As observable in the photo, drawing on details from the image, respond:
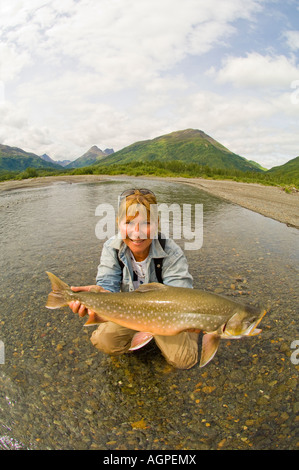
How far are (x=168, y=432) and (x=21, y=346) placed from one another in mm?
2621

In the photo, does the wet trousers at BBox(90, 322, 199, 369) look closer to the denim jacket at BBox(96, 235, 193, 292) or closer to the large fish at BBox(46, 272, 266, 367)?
the large fish at BBox(46, 272, 266, 367)

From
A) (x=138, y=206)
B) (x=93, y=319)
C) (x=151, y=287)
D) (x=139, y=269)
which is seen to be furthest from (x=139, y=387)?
(x=138, y=206)

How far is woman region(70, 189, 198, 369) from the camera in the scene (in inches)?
145

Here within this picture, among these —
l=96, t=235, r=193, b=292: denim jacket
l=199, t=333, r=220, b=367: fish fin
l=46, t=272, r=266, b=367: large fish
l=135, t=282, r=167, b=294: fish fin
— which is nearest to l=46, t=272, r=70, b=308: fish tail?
l=46, t=272, r=266, b=367: large fish

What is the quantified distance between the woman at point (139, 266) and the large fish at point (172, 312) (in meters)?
0.30

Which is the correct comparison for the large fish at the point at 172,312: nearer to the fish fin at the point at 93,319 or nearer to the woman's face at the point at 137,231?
the fish fin at the point at 93,319

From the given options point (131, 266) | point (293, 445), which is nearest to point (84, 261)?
point (131, 266)

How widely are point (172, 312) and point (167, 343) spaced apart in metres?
0.84

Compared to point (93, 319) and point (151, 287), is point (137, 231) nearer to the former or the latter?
point (151, 287)

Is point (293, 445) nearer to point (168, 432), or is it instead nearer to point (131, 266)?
point (168, 432)

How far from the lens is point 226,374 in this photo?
148 inches

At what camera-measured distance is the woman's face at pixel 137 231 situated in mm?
3676

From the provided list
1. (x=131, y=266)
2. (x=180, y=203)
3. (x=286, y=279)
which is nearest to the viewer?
(x=131, y=266)

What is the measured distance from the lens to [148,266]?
12.7 ft
